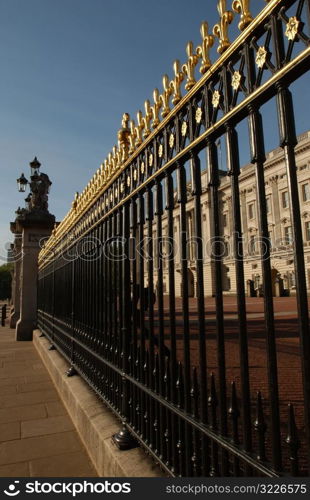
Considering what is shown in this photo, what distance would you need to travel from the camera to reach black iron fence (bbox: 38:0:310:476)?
57.5 inches

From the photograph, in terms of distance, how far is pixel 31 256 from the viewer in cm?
1269

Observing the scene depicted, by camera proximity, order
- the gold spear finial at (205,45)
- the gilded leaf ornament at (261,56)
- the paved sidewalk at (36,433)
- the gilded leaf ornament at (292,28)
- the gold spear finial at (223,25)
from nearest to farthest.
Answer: the gilded leaf ornament at (292,28) < the gilded leaf ornament at (261,56) < the gold spear finial at (223,25) < the gold spear finial at (205,45) < the paved sidewalk at (36,433)

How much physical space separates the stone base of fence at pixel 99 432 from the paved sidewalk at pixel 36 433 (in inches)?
4.5

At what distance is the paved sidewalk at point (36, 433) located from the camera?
10.2 feet

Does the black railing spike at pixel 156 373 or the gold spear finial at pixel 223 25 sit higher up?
the gold spear finial at pixel 223 25

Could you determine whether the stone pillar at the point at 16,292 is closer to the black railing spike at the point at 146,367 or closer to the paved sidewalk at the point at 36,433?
the paved sidewalk at the point at 36,433

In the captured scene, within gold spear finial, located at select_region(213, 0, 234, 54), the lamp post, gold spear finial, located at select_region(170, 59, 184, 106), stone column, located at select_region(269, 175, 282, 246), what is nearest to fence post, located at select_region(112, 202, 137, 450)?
gold spear finial, located at select_region(170, 59, 184, 106)

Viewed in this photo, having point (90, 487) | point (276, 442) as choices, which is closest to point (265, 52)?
point (276, 442)

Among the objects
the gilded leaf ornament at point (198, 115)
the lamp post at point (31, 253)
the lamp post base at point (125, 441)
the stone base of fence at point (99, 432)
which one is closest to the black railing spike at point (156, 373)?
the stone base of fence at point (99, 432)

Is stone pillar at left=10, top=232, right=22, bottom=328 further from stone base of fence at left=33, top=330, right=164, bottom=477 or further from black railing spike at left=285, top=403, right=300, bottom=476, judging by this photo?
black railing spike at left=285, top=403, right=300, bottom=476

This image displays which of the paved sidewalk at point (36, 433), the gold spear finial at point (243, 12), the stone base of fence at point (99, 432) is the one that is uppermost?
the gold spear finial at point (243, 12)

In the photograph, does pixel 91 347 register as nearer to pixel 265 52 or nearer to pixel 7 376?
pixel 7 376

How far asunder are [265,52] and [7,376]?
6723 mm

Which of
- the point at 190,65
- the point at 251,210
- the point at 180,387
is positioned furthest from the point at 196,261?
the point at 251,210
